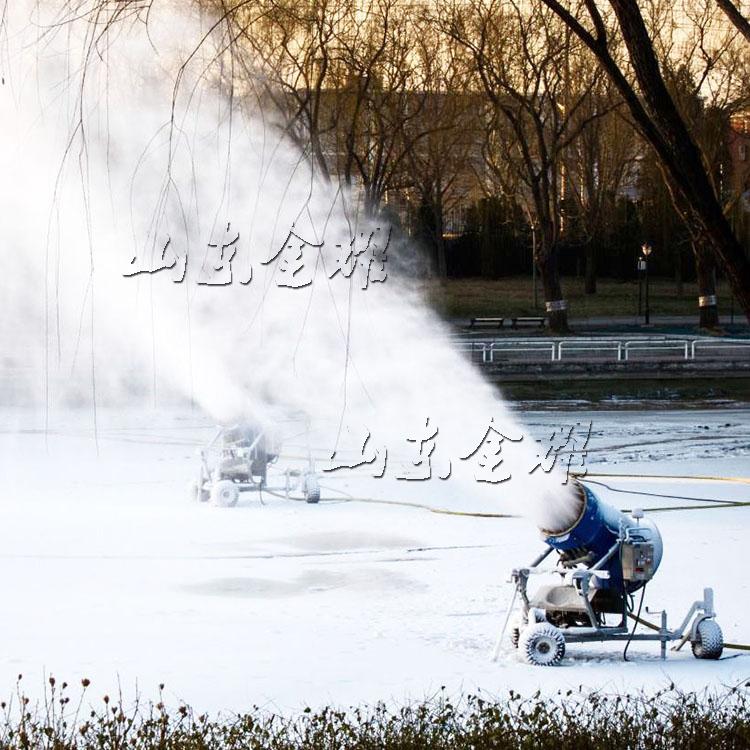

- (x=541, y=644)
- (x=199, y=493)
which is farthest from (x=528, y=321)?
(x=541, y=644)

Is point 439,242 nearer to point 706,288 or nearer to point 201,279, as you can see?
point 706,288

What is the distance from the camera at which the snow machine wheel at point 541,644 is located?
9.24 metres

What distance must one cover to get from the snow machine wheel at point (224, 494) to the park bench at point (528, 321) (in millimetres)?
29144

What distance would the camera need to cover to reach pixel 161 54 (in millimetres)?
7266

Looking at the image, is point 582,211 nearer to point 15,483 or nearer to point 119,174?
point 15,483

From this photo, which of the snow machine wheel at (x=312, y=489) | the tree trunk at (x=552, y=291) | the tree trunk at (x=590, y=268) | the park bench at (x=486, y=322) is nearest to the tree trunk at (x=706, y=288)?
the tree trunk at (x=552, y=291)

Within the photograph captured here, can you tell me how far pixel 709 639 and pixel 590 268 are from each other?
158ft

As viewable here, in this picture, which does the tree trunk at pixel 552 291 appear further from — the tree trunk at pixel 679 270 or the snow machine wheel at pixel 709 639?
the snow machine wheel at pixel 709 639

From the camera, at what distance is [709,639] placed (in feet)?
30.7

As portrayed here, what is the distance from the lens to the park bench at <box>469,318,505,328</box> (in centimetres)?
4566

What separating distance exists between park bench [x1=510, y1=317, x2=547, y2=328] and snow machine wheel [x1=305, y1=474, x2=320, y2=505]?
28901 millimetres

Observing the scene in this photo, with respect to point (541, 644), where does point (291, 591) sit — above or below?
below

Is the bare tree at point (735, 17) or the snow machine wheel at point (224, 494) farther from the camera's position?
the snow machine wheel at point (224, 494)

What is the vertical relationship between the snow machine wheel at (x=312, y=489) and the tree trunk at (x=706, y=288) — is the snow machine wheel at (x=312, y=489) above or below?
below
